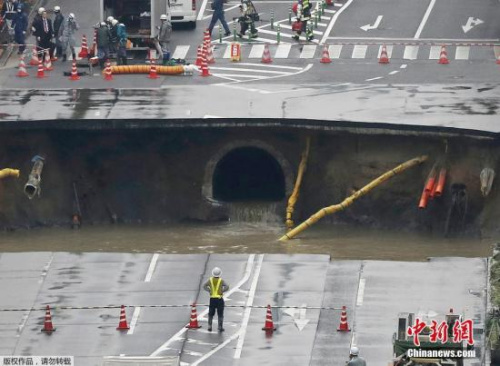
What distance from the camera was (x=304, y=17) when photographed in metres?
69.2

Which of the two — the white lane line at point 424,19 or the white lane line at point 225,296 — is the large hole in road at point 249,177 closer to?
the white lane line at point 424,19

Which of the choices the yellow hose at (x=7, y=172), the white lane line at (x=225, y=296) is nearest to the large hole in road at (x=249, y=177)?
the yellow hose at (x=7, y=172)

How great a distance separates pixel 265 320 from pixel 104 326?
404cm

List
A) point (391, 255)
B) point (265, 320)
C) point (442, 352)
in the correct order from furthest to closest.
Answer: point (391, 255) < point (265, 320) < point (442, 352)

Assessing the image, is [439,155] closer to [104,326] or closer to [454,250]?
[454,250]

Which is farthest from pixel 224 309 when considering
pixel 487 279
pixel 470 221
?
pixel 470 221

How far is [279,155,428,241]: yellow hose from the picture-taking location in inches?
2256

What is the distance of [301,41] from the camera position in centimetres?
6912

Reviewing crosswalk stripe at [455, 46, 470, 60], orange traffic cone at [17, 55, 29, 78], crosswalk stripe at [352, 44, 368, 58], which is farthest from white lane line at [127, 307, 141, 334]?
crosswalk stripe at [455, 46, 470, 60]

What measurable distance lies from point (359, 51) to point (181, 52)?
6289 millimetres

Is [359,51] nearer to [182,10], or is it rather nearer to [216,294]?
[182,10]

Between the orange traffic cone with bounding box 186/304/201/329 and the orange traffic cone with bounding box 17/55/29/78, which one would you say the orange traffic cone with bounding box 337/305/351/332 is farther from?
the orange traffic cone with bounding box 17/55/29/78

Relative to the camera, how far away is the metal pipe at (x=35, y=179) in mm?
58500

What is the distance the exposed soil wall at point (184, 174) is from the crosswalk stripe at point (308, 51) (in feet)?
24.8
